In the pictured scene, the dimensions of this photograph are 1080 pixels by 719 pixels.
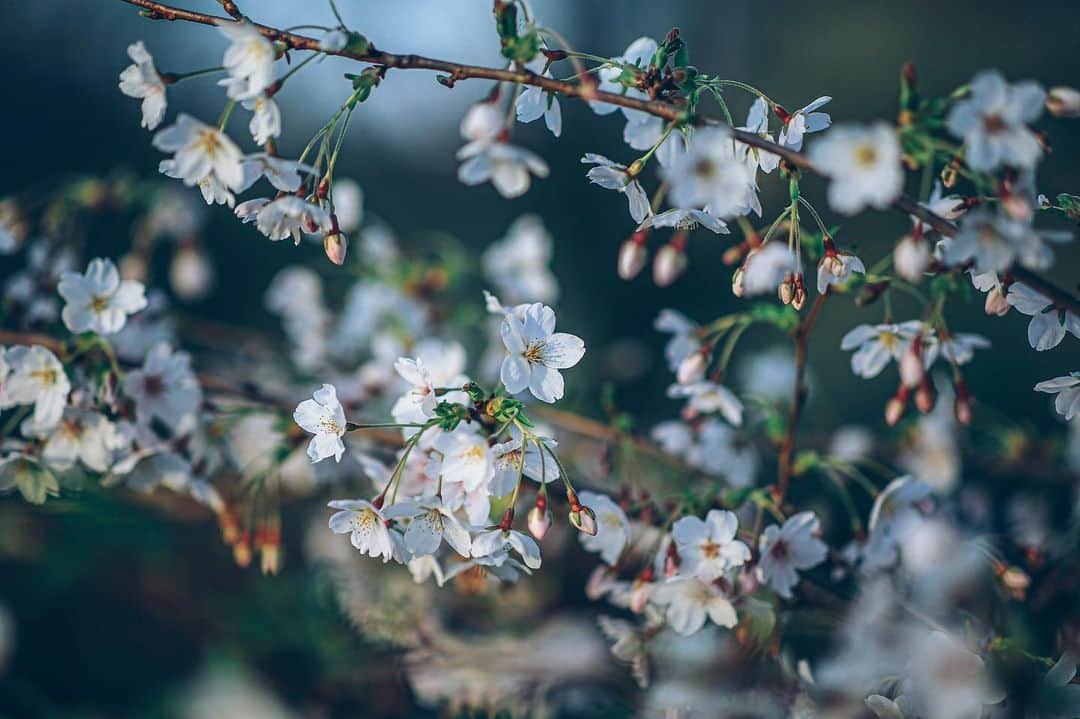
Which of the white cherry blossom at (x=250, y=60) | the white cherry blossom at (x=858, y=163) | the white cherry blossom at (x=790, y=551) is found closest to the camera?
the white cherry blossom at (x=858, y=163)

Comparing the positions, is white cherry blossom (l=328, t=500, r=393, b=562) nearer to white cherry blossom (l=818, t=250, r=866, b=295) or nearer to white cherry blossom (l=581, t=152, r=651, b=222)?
white cherry blossom (l=581, t=152, r=651, b=222)

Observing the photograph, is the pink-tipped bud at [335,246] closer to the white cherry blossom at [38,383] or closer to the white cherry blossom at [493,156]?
the white cherry blossom at [493,156]

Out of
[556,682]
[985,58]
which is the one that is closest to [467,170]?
[556,682]

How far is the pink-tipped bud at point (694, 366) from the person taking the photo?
3.72 feet

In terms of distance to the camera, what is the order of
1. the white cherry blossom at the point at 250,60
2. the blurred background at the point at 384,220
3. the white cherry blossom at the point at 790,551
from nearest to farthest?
the white cherry blossom at the point at 250,60 < the white cherry blossom at the point at 790,551 < the blurred background at the point at 384,220

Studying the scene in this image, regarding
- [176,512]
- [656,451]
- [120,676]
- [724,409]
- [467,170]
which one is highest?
[467,170]

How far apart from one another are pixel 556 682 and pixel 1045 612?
72cm

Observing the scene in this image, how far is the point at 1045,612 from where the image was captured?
3.98ft

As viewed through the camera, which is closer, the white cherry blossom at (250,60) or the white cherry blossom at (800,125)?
the white cherry blossom at (250,60)

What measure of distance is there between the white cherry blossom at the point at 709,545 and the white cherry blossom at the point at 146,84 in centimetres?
69

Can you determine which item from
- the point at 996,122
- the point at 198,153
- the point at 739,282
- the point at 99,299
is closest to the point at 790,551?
the point at 739,282

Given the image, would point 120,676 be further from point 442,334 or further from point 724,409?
point 724,409

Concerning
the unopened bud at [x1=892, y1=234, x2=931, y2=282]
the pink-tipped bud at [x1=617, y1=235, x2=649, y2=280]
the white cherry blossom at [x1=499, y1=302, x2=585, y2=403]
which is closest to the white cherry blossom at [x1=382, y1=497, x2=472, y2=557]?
the white cherry blossom at [x1=499, y1=302, x2=585, y2=403]

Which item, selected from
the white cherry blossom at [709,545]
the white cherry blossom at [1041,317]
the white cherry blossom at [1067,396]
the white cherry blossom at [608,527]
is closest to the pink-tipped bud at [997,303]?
the white cherry blossom at [1041,317]
